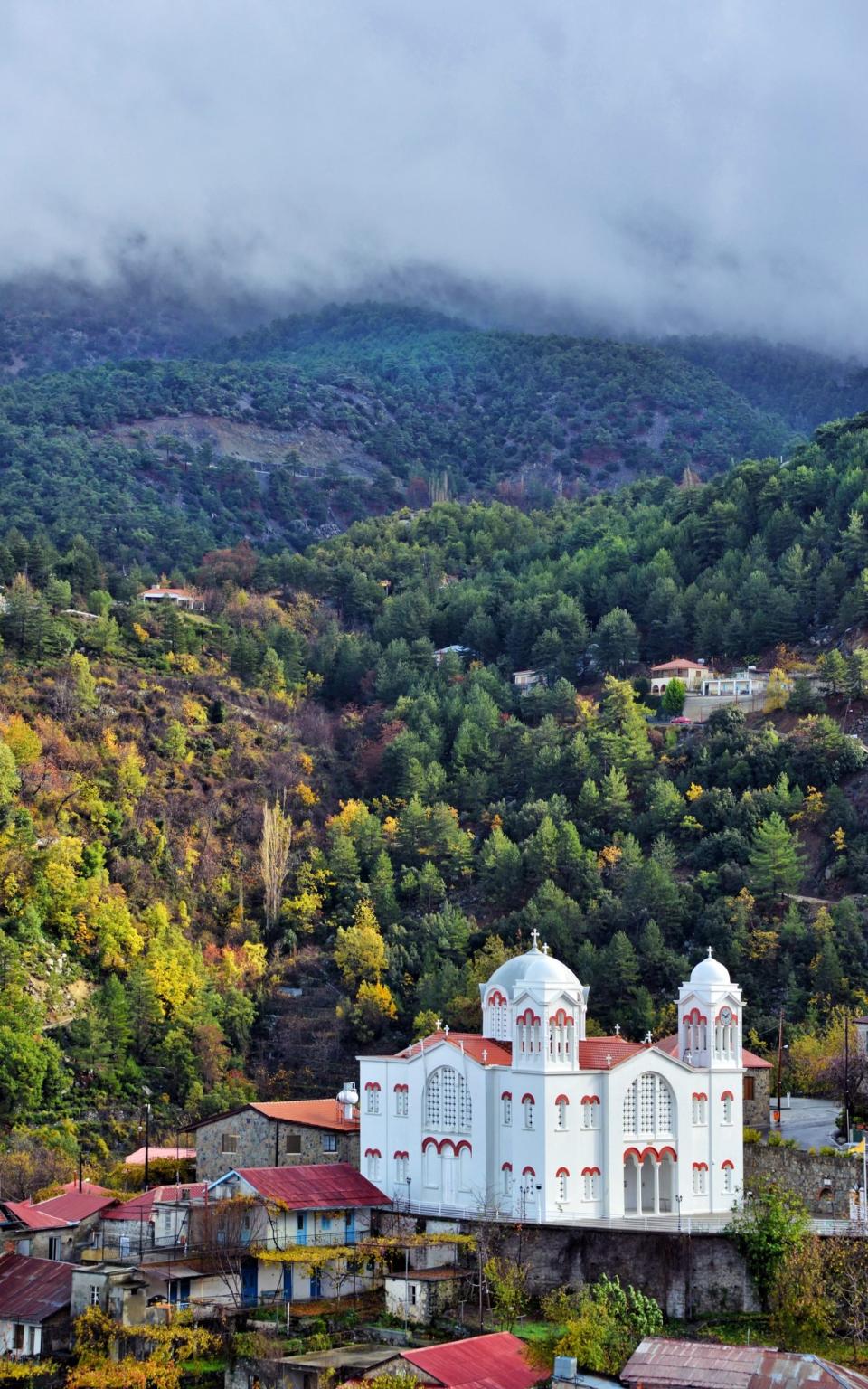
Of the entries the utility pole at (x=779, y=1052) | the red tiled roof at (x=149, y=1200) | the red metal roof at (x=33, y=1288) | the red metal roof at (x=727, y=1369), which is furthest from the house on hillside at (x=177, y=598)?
the red metal roof at (x=727, y=1369)

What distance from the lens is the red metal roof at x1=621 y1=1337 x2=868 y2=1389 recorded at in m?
53.0

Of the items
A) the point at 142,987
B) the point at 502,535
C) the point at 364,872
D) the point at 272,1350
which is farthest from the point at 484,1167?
the point at 502,535

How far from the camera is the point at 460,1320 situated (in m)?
62.1

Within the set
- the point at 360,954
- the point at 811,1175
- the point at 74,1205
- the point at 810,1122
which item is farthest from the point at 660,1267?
the point at 360,954

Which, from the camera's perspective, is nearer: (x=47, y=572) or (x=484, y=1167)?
(x=484, y=1167)

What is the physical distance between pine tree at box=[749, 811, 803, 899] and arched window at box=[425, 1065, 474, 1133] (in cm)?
3030

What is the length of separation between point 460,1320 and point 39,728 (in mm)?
53193

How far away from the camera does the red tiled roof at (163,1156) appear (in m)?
76.2

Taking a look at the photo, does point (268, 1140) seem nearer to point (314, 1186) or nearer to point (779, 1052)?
point (314, 1186)

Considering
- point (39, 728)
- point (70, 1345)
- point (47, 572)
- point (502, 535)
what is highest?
point (502, 535)

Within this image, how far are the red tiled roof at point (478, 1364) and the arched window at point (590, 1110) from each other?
29.9 ft

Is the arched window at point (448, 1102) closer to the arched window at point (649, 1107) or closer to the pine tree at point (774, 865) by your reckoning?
the arched window at point (649, 1107)

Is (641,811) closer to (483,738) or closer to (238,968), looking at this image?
(483,738)

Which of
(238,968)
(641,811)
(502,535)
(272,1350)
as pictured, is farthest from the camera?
(502,535)
